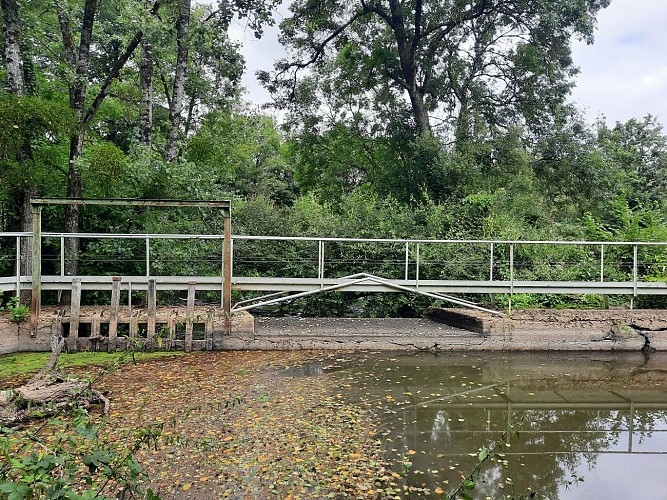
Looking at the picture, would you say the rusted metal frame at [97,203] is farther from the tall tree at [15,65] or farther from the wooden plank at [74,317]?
the tall tree at [15,65]

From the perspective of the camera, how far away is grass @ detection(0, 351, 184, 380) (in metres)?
7.62

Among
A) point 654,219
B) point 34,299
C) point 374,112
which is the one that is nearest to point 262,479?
point 34,299

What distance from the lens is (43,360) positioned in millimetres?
A: 8320

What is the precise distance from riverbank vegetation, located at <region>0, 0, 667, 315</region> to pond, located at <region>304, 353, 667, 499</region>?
168 inches

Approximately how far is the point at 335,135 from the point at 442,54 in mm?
5794

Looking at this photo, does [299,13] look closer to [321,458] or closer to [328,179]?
[328,179]

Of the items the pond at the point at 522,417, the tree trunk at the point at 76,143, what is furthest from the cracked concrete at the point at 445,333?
the tree trunk at the point at 76,143

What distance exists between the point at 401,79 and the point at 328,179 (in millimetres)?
6142

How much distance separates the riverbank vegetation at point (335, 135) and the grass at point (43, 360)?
2699 millimetres

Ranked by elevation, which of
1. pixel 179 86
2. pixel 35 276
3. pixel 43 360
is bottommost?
pixel 43 360

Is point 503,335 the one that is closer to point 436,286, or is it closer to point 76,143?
point 436,286

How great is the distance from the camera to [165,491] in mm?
3939

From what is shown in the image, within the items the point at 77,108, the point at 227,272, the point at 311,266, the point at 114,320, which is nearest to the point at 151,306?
the point at 114,320

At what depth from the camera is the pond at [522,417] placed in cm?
439
